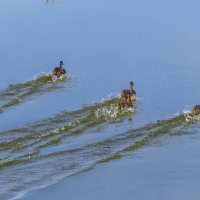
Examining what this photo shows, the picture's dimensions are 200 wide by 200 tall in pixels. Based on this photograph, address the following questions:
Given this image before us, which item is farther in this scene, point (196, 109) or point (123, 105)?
point (123, 105)

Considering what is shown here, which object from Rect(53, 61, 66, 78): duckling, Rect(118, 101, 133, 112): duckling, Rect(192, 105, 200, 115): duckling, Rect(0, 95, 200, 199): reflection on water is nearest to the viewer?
Rect(0, 95, 200, 199): reflection on water

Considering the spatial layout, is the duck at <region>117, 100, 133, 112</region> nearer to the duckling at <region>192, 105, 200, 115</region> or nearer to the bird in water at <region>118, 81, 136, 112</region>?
the bird in water at <region>118, 81, 136, 112</region>

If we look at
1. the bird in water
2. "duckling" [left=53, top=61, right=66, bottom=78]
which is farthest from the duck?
"duckling" [left=53, top=61, right=66, bottom=78]

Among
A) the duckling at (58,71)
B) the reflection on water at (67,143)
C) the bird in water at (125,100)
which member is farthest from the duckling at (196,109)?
the duckling at (58,71)

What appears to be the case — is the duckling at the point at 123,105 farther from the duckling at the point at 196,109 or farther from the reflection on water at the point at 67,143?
the duckling at the point at 196,109

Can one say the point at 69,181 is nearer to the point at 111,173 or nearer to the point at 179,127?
the point at 111,173

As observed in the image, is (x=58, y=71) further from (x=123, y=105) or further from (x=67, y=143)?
(x=67, y=143)

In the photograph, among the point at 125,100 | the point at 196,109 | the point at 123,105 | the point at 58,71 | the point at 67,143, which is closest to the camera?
the point at 67,143

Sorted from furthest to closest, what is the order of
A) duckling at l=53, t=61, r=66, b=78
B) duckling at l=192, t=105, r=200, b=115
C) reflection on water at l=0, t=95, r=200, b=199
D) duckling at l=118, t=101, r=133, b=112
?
1. duckling at l=53, t=61, r=66, b=78
2. duckling at l=118, t=101, r=133, b=112
3. duckling at l=192, t=105, r=200, b=115
4. reflection on water at l=0, t=95, r=200, b=199

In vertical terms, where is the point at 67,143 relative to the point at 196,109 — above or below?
below

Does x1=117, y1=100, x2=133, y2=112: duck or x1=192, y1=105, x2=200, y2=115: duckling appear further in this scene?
x1=117, y1=100, x2=133, y2=112: duck

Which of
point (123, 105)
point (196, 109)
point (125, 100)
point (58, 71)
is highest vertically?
point (58, 71)

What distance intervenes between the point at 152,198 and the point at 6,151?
21.6 ft

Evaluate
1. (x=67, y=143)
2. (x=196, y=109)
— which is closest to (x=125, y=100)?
(x=196, y=109)
